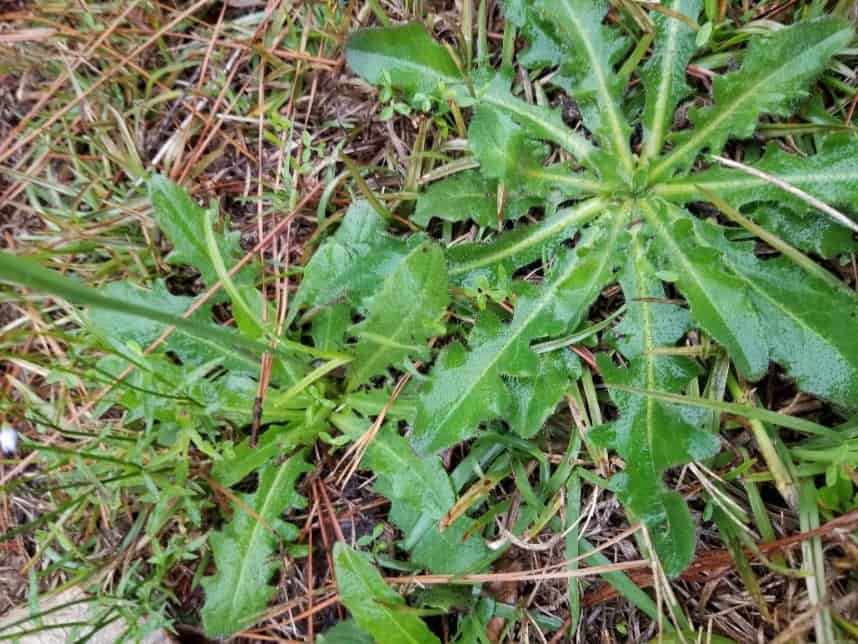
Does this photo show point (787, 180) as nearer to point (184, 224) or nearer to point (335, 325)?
point (335, 325)

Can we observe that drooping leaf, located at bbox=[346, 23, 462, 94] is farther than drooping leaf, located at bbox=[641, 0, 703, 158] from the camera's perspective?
Yes

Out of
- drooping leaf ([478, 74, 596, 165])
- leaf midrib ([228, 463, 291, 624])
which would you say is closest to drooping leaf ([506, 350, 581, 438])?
drooping leaf ([478, 74, 596, 165])

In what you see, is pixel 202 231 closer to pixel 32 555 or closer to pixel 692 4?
pixel 32 555

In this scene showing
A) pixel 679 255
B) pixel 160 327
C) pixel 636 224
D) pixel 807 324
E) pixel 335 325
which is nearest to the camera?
pixel 807 324

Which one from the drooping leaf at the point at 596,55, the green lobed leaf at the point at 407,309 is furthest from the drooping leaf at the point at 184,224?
the drooping leaf at the point at 596,55

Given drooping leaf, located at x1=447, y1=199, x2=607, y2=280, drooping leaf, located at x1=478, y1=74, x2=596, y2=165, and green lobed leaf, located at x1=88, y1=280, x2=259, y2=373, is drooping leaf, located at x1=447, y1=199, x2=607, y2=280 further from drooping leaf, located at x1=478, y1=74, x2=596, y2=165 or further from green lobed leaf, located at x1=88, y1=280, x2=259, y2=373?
green lobed leaf, located at x1=88, y1=280, x2=259, y2=373

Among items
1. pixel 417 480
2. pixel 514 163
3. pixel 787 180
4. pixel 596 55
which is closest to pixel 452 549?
pixel 417 480
